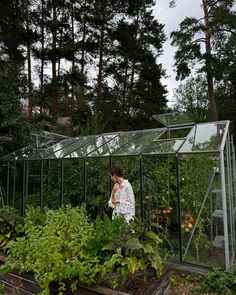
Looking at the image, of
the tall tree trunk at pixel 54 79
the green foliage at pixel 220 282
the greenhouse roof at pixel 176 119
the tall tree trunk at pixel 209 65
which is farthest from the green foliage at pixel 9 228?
the tall tree trunk at pixel 209 65

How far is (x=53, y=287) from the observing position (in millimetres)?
2738

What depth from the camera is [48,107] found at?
1184 cm

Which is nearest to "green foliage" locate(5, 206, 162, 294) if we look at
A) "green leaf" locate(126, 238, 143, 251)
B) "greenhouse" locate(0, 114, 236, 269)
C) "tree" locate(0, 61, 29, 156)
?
"green leaf" locate(126, 238, 143, 251)

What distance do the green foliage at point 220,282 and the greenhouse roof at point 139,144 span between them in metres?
1.51

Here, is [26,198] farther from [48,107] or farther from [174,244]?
[48,107]

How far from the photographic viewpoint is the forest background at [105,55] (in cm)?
1105

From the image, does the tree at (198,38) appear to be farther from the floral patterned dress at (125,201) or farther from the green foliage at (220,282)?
the green foliage at (220,282)

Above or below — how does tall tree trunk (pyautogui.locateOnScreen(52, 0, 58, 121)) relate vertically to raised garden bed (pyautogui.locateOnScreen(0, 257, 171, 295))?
above

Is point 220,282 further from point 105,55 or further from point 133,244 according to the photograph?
point 105,55

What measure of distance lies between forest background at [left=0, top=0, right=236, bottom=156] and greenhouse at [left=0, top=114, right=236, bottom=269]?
9.81 feet

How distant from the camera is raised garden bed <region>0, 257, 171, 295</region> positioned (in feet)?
8.41

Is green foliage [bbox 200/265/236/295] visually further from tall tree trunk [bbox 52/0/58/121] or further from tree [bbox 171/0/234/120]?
tree [bbox 171/0/234/120]

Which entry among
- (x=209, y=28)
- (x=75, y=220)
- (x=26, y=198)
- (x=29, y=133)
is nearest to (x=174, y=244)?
(x=75, y=220)

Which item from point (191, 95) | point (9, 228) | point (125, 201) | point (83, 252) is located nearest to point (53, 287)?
point (83, 252)
